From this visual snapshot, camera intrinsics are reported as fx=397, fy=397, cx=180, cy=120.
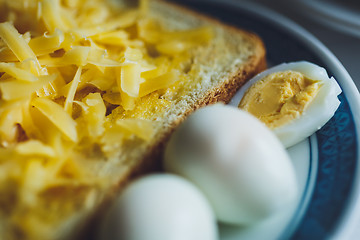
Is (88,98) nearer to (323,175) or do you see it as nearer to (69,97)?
(69,97)

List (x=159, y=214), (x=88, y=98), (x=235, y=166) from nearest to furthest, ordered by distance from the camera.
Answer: (x=159, y=214)
(x=235, y=166)
(x=88, y=98)

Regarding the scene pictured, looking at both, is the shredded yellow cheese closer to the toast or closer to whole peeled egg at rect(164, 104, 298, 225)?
the toast

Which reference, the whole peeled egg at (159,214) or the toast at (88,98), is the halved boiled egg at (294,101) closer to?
the toast at (88,98)

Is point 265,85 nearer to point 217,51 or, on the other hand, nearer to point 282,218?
point 217,51

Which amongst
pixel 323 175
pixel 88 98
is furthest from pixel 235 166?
pixel 88 98

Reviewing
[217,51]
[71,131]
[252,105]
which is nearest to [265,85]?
[252,105]

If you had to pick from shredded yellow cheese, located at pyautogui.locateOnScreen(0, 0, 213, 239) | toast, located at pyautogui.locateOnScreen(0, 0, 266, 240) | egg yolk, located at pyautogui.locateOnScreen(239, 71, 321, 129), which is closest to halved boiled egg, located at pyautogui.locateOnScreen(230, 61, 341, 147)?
egg yolk, located at pyautogui.locateOnScreen(239, 71, 321, 129)

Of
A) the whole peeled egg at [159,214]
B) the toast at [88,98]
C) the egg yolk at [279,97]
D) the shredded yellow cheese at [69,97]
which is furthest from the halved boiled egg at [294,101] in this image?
the whole peeled egg at [159,214]
